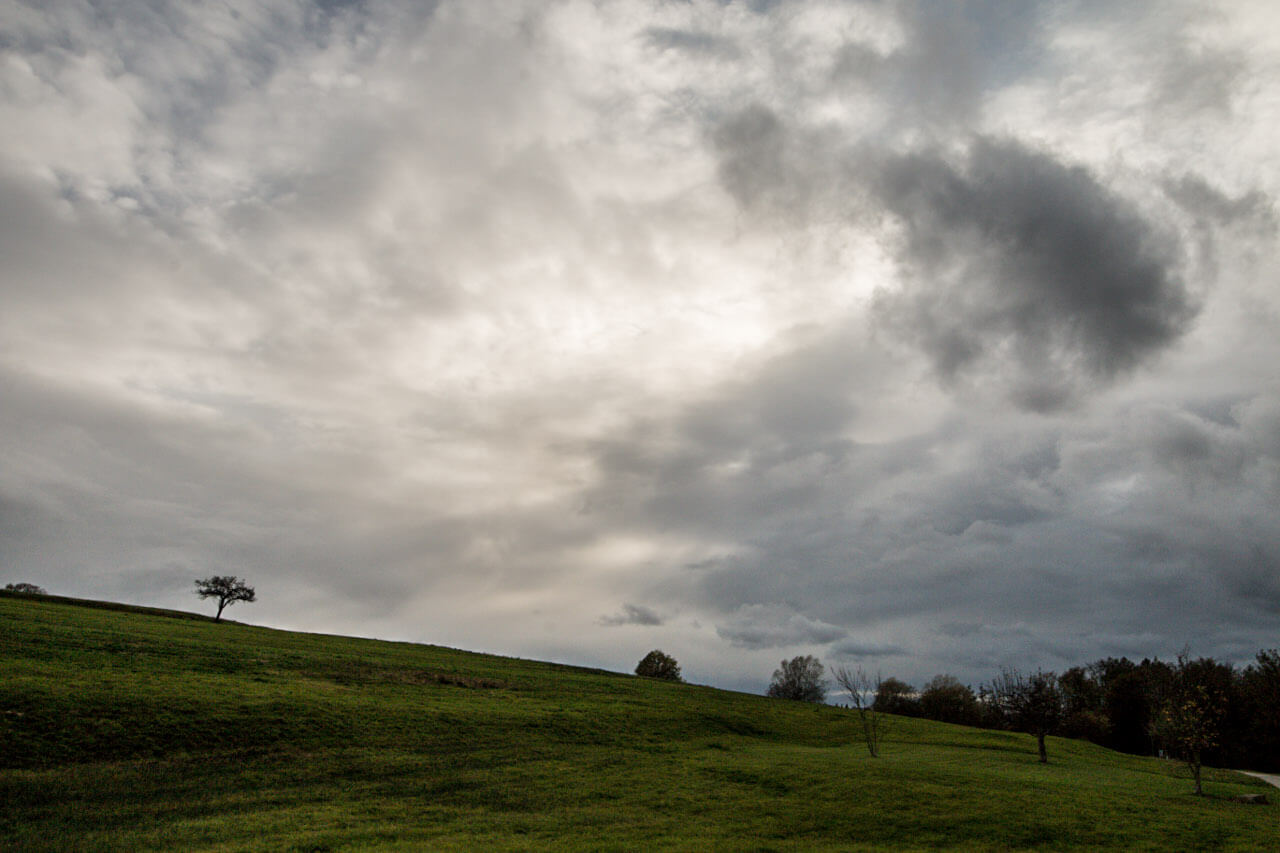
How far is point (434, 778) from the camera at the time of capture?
128 ft

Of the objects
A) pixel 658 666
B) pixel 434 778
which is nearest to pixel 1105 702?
pixel 658 666

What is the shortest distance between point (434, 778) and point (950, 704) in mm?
127758

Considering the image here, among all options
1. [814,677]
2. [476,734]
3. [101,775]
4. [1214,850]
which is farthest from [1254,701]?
[101,775]

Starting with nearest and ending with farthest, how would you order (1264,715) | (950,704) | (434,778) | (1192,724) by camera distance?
(434,778), (1192,724), (1264,715), (950,704)

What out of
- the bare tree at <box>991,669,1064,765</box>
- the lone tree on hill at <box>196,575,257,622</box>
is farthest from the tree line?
the lone tree on hill at <box>196,575,257,622</box>

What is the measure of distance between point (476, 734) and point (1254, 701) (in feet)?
415

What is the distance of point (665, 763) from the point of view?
1924 inches

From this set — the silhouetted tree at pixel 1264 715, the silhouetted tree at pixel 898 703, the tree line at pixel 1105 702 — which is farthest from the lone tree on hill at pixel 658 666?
the silhouetted tree at pixel 1264 715

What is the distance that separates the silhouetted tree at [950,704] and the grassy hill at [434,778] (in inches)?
2925

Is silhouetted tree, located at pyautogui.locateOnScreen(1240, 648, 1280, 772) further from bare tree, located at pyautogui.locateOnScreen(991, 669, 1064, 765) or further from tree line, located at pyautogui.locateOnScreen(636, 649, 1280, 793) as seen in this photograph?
bare tree, located at pyautogui.locateOnScreen(991, 669, 1064, 765)

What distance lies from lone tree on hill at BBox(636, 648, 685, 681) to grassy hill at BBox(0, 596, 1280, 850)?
107481mm

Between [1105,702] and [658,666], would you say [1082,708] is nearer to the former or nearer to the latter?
[1105,702]

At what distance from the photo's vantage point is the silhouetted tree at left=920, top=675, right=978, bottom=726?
13512 cm

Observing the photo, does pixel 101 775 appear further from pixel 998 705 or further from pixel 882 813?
pixel 998 705
